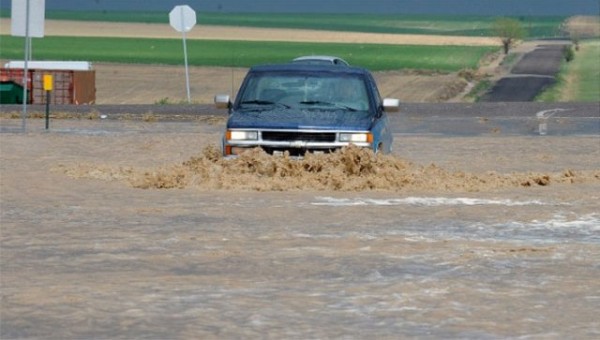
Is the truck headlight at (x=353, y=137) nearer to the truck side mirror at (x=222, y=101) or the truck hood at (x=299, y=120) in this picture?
the truck hood at (x=299, y=120)

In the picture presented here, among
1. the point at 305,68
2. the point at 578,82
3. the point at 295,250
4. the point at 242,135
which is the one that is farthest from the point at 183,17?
the point at 578,82

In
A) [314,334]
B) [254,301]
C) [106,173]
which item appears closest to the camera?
[314,334]

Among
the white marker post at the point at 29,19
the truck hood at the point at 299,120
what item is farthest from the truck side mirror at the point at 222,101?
the white marker post at the point at 29,19

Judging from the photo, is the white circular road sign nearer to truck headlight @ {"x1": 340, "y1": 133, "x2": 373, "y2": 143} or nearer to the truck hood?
the truck hood

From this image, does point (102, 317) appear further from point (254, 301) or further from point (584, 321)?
point (584, 321)

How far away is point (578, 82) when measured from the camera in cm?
8600

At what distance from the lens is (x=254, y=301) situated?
10562mm

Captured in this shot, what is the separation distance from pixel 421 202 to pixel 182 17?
30715 millimetres

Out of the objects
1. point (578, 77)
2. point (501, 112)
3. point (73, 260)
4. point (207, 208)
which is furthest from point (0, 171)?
point (578, 77)

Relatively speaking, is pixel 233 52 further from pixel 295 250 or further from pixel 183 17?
pixel 295 250

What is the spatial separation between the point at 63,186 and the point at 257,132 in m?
2.49

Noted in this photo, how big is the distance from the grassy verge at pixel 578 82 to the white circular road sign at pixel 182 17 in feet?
62.8

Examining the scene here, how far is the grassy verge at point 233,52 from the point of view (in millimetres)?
109275

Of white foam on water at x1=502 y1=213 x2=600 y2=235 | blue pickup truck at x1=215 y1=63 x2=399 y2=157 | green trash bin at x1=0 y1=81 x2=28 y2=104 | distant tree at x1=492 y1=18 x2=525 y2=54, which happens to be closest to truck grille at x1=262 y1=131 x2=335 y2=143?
blue pickup truck at x1=215 y1=63 x2=399 y2=157
